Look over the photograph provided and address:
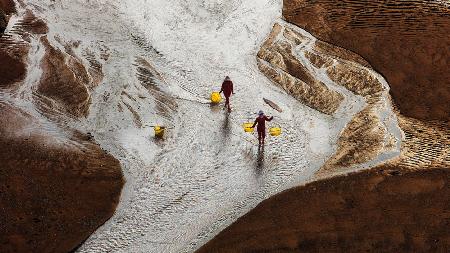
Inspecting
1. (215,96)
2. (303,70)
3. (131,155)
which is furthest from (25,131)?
(303,70)

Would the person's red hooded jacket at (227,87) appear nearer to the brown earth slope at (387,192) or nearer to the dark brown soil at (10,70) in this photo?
the brown earth slope at (387,192)

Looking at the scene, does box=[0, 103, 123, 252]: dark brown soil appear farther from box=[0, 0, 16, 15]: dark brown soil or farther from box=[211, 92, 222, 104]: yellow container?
box=[0, 0, 16, 15]: dark brown soil

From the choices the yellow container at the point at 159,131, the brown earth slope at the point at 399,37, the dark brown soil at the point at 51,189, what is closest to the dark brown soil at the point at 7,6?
the dark brown soil at the point at 51,189

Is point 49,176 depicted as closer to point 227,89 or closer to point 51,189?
point 51,189

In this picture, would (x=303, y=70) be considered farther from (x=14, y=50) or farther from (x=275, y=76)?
(x=14, y=50)

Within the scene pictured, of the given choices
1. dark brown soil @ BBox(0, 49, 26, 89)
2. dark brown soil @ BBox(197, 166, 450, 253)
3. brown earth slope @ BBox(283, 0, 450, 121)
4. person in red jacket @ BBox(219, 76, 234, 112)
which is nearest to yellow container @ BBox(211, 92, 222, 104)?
person in red jacket @ BBox(219, 76, 234, 112)
